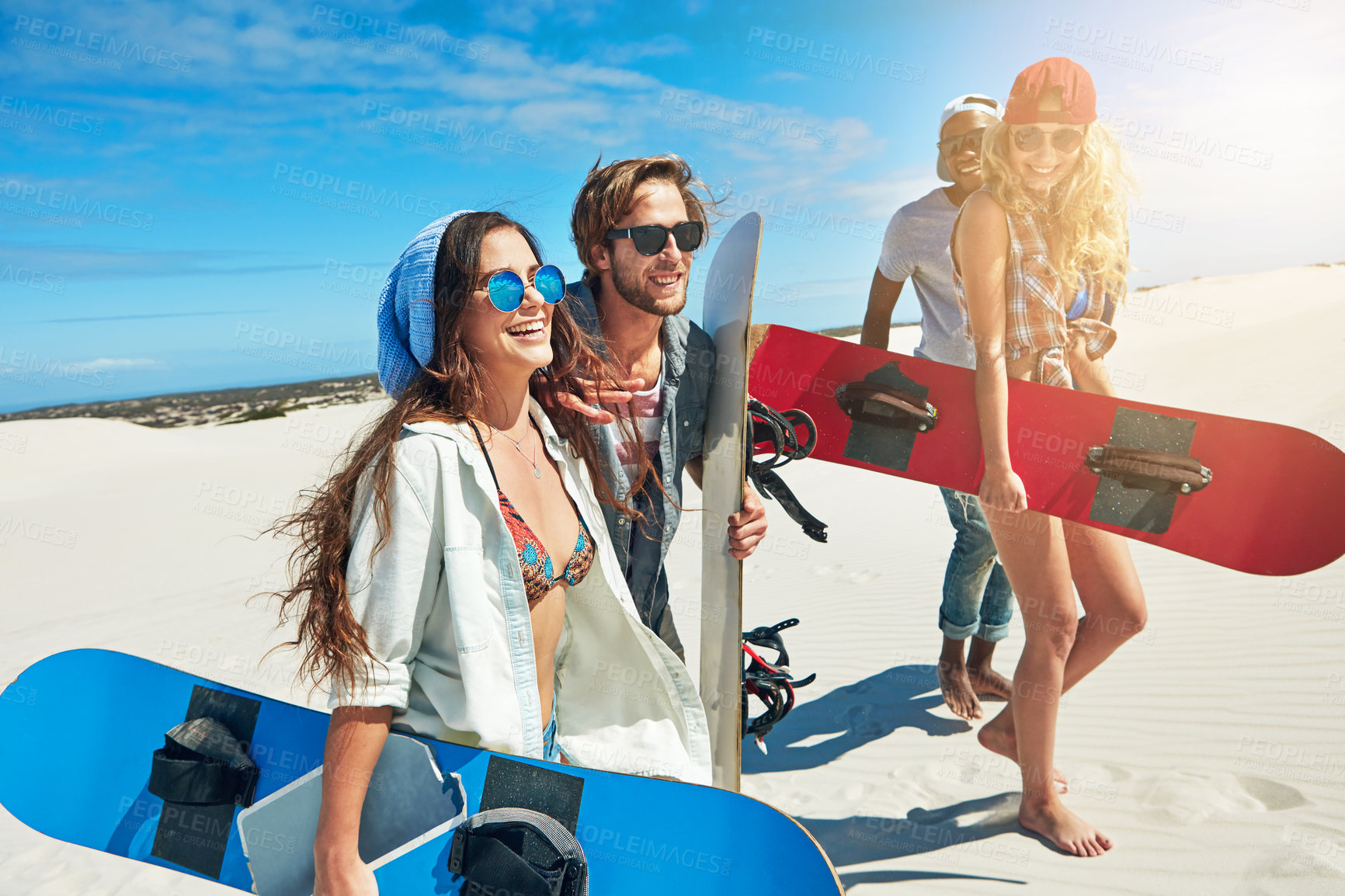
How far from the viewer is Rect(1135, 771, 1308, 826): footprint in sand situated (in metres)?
2.95

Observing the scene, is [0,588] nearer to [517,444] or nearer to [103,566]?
[103,566]

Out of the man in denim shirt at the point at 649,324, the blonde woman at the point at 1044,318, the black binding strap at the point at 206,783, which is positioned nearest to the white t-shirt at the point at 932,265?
the blonde woman at the point at 1044,318

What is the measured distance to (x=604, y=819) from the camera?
173cm

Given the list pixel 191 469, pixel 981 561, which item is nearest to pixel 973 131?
pixel 981 561

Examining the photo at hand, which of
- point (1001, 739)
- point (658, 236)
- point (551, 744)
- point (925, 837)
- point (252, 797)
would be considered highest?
point (658, 236)

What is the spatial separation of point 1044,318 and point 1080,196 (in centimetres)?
50

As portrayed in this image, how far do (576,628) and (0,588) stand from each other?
8.19 metres

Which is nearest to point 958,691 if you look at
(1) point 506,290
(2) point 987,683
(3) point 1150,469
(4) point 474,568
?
(2) point 987,683

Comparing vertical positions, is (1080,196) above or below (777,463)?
above

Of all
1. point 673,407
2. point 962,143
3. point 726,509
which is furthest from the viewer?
point 962,143

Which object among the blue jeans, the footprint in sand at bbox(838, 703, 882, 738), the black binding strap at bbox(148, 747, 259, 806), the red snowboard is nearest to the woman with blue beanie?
the black binding strap at bbox(148, 747, 259, 806)

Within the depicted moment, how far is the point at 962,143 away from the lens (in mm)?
3666

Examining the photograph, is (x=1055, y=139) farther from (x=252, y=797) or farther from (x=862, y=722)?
(x=252, y=797)

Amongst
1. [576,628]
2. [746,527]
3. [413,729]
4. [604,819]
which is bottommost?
[604,819]
